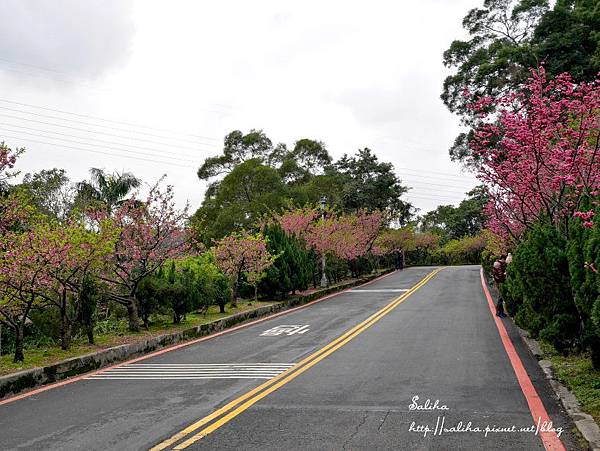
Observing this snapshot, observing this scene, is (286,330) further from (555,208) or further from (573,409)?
(573,409)

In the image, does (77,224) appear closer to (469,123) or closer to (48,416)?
(48,416)

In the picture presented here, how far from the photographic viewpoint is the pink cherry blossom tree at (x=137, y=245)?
515 inches

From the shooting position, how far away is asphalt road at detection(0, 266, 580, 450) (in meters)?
5.48

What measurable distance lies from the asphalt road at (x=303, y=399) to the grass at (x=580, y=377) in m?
0.31

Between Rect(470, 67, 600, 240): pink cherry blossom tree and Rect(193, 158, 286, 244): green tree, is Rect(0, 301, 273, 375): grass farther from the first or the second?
Rect(193, 158, 286, 244): green tree

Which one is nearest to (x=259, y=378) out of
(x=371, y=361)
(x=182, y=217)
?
(x=371, y=361)

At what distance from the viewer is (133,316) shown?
44.4 feet

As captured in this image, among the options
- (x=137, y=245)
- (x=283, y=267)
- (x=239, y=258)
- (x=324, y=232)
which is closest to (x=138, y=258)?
(x=137, y=245)

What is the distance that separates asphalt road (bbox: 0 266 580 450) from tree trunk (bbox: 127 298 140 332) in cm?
196

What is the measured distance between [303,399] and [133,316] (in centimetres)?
766

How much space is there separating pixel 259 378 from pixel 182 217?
6.58 m

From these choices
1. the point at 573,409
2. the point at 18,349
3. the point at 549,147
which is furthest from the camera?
the point at 549,147

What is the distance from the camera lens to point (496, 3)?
3022cm

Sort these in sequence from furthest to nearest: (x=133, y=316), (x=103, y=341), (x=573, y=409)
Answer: (x=133, y=316), (x=103, y=341), (x=573, y=409)
